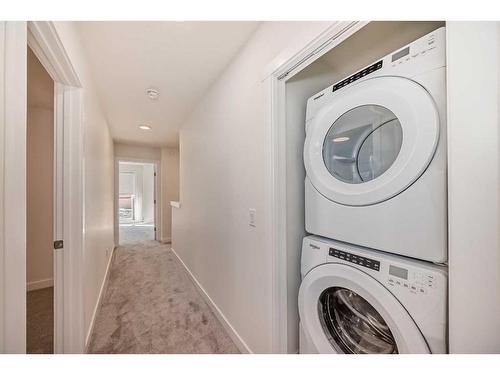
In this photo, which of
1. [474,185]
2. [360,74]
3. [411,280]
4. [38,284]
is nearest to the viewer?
[474,185]

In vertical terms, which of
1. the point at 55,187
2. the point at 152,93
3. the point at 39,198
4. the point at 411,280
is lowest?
the point at 411,280

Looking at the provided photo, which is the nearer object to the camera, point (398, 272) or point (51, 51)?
point (398, 272)

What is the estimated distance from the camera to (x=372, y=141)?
895mm

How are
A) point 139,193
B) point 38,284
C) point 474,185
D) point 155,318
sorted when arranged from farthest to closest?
point 139,193, point 38,284, point 155,318, point 474,185

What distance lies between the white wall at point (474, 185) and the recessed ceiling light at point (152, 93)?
2235 millimetres

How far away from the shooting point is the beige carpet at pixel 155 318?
1522 millimetres

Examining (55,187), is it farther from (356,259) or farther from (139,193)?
(139,193)

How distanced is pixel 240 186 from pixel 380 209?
0.91m

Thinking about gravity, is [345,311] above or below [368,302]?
below

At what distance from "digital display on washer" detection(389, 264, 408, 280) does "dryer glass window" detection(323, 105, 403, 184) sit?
352 mm

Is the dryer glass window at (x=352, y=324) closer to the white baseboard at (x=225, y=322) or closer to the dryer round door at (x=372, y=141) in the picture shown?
the dryer round door at (x=372, y=141)

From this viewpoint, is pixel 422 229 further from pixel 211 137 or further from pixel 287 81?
pixel 211 137

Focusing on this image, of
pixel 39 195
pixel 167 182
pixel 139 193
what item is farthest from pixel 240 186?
pixel 139 193

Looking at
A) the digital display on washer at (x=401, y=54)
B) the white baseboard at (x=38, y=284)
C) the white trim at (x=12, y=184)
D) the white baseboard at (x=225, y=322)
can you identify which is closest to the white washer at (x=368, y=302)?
the white baseboard at (x=225, y=322)
